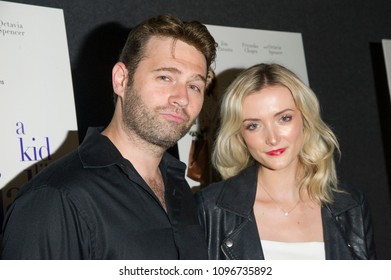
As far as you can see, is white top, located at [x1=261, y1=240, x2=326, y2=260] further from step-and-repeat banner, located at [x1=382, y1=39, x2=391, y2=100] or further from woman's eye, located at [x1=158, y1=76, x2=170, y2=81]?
step-and-repeat banner, located at [x1=382, y1=39, x2=391, y2=100]

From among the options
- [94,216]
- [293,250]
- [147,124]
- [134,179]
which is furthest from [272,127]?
[94,216]

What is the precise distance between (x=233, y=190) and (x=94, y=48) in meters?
1.08

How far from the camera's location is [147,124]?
1782mm

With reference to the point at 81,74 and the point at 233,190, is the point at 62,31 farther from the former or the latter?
the point at 233,190

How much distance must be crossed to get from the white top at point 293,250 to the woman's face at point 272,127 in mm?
340

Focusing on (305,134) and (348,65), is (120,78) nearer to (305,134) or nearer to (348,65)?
(305,134)

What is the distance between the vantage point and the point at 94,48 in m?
2.60

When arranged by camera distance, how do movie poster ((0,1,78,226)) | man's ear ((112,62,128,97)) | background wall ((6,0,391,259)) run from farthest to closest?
background wall ((6,0,391,259)), movie poster ((0,1,78,226)), man's ear ((112,62,128,97))

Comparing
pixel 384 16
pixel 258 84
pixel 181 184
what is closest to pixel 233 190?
pixel 181 184

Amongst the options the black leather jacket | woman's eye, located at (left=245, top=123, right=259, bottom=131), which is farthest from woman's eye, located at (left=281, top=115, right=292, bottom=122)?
the black leather jacket

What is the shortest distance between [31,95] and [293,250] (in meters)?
1.31

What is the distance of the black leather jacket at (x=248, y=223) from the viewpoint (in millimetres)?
2102

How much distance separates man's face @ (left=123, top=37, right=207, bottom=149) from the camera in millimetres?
1786

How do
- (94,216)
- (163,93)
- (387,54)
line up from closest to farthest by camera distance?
(94,216)
(163,93)
(387,54)
